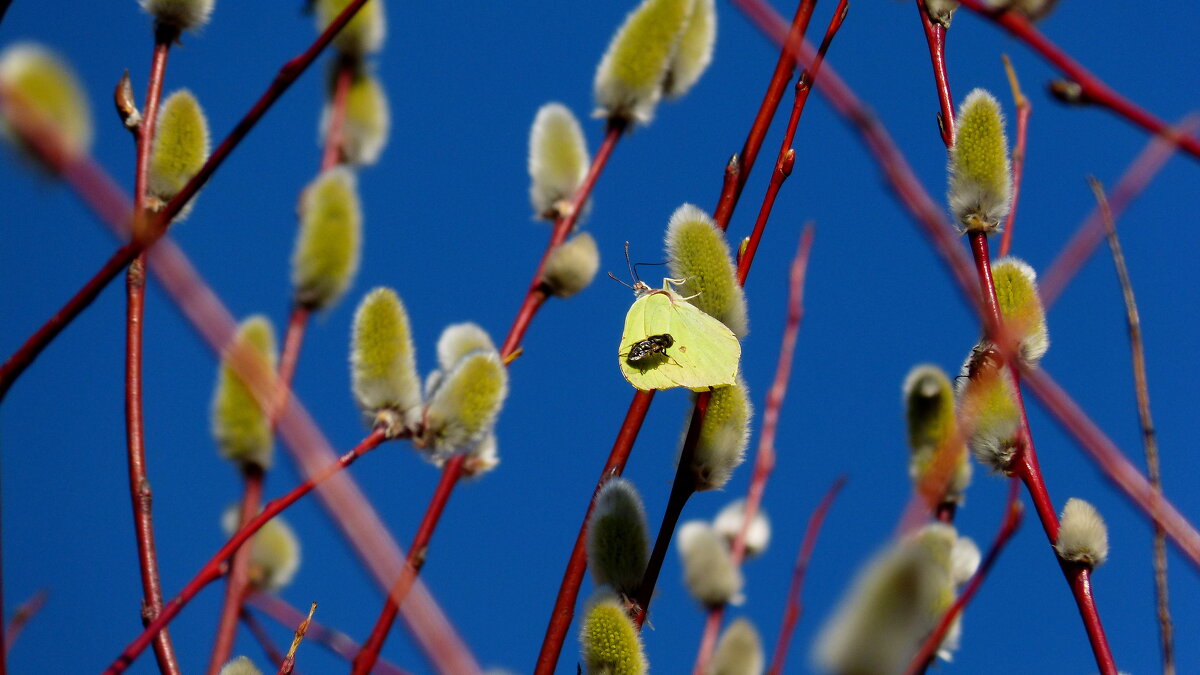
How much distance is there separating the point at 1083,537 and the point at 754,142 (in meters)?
0.58

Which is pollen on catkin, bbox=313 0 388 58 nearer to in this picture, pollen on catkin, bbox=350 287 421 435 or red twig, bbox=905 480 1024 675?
pollen on catkin, bbox=350 287 421 435

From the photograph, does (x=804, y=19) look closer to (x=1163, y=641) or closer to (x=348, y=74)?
(x=1163, y=641)

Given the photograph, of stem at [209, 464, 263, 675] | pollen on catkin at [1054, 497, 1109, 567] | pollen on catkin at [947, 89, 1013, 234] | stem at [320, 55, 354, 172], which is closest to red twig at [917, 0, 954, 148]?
pollen on catkin at [947, 89, 1013, 234]

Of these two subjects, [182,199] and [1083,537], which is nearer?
[182,199]

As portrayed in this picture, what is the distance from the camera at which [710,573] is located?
5.38 ft

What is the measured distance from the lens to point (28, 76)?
757mm

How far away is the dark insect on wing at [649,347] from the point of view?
4.87 feet

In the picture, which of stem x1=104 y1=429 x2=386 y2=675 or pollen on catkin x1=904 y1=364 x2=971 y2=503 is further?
pollen on catkin x1=904 y1=364 x2=971 y2=503

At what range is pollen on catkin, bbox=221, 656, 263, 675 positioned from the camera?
1069 mm

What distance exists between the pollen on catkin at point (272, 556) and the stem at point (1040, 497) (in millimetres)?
1450

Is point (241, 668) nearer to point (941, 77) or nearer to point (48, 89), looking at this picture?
point (48, 89)

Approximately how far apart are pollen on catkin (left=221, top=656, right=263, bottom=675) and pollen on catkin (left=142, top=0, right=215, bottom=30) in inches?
37.3

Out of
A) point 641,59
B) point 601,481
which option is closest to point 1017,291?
point 601,481

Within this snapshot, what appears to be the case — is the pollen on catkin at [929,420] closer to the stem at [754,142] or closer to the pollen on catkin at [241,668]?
the stem at [754,142]
